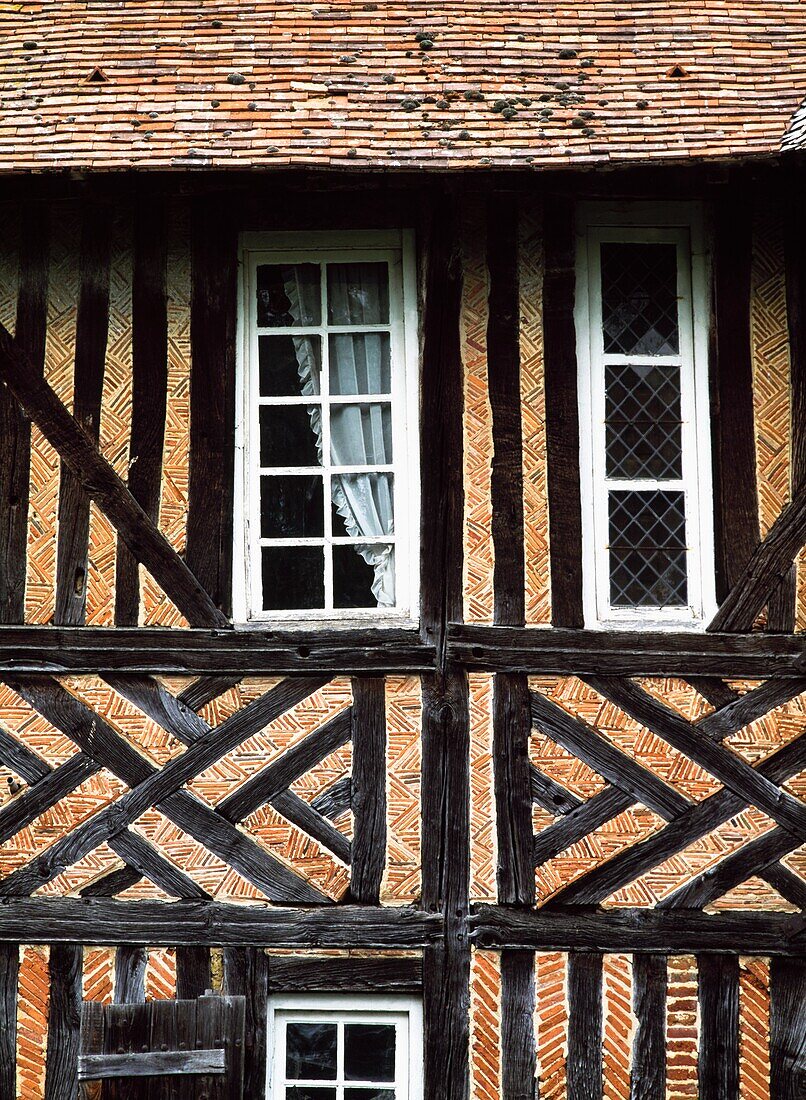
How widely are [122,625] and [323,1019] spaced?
2.00 metres

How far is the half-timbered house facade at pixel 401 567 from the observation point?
6383 millimetres

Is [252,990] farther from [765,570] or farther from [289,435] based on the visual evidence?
[765,570]

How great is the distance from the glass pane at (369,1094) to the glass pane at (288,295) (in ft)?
Result: 11.6

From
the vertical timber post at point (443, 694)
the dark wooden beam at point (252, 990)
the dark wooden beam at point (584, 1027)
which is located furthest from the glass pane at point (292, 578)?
the dark wooden beam at point (584, 1027)

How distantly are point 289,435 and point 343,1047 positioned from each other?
2.82 m

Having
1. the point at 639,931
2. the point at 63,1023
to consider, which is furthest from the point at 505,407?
the point at 63,1023

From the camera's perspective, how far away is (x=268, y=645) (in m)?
6.52

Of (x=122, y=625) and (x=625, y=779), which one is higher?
Result: (x=122, y=625)

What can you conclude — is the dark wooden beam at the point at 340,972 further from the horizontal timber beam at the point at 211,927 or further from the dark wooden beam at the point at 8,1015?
the dark wooden beam at the point at 8,1015

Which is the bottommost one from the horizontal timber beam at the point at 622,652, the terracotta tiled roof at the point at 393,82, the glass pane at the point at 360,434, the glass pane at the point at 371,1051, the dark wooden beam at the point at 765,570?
the glass pane at the point at 371,1051

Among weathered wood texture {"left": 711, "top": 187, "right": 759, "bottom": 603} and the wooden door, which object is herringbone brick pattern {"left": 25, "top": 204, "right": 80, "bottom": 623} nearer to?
the wooden door

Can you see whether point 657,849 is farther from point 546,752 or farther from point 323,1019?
point 323,1019

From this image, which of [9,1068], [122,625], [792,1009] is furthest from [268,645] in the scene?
[792,1009]

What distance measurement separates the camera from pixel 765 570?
6.61 m
